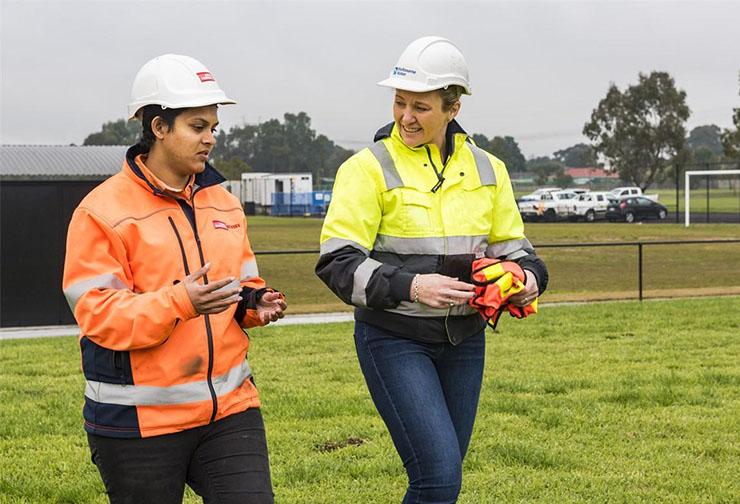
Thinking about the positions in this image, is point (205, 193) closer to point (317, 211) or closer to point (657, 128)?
point (317, 211)

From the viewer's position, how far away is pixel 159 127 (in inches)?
135

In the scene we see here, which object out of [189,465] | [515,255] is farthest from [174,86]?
[515,255]

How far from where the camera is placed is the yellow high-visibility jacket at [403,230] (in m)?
3.66

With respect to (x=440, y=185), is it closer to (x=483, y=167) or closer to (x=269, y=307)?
(x=483, y=167)

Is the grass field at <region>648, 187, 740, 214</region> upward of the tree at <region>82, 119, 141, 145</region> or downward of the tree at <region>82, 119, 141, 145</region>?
downward

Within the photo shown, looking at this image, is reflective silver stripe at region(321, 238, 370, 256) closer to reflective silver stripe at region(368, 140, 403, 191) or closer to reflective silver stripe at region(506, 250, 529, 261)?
reflective silver stripe at region(368, 140, 403, 191)

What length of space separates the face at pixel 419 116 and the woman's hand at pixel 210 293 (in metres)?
1.00

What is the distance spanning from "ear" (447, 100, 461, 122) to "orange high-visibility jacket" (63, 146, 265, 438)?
1.05 meters

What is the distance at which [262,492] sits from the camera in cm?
335

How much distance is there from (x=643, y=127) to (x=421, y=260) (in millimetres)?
74675

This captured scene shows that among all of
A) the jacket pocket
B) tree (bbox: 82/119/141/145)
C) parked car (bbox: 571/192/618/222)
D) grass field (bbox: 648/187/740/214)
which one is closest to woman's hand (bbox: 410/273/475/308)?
the jacket pocket

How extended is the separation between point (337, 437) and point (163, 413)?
12.2 ft

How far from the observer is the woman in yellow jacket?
3.67 m

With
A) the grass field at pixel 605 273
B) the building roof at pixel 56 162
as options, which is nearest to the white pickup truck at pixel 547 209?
the grass field at pixel 605 273
